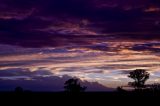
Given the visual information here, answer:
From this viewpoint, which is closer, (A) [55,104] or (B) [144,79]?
(A) [55,104]

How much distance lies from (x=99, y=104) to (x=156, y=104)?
543cm

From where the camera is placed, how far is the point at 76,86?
93812 mm

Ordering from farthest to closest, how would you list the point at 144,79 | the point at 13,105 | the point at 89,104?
the point at 144,79 < the point at 89,104 < the point at 13,105

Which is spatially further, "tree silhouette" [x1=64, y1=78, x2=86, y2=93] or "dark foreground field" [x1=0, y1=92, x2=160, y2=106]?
"tree silhouette" [x1=64, y1=78, x2=86, y2=93]

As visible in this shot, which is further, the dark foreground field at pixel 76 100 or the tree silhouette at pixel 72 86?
the tree silhouette at pixel 72 86

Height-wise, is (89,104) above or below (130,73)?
below

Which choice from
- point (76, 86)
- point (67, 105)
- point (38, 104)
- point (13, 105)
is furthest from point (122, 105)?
point (76, 86)

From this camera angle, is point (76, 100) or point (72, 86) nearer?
point (76, 100)

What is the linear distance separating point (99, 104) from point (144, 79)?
5963cm

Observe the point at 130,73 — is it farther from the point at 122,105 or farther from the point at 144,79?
the point at 122,105

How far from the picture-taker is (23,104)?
3453cm

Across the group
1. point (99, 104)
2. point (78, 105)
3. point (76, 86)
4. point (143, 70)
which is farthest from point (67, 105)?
point (143, 70)

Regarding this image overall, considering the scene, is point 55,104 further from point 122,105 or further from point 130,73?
point 130,73

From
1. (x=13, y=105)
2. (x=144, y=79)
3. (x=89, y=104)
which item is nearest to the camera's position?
(x=13, y=105)
